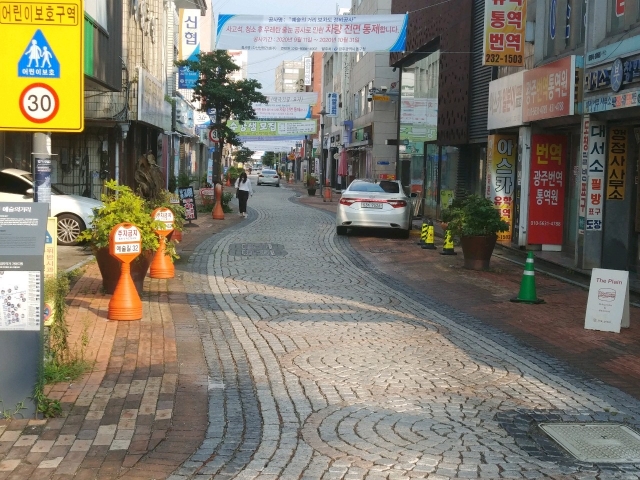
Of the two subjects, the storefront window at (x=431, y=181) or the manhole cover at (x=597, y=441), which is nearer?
the manhole cover at (x=597, y=441)

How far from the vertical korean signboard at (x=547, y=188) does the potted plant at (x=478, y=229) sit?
3.96 metres

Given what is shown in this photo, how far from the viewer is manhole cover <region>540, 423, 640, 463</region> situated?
223 inches

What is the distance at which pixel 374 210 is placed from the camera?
2214 centimetres

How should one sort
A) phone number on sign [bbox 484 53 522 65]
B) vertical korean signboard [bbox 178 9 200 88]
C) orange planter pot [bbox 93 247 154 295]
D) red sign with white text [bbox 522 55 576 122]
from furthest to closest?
vertical korean signboard [bbox 178 9 200 88] → phone number on sign [bbox 484 53 522 65] → red sign with white text [bbox 522 55 576 122] → orange planter pot [bbox 93 247 154 295]

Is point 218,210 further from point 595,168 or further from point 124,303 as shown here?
point 124,303

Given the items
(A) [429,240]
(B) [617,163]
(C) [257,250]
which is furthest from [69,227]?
(B) [617,163]

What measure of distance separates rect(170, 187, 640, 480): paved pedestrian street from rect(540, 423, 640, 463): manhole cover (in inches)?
1.9

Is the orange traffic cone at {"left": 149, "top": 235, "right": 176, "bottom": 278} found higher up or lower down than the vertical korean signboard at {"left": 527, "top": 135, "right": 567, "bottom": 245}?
lower down

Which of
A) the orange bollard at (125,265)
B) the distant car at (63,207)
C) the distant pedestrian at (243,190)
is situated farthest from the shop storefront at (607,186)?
the distant pedestrian at (243,190)

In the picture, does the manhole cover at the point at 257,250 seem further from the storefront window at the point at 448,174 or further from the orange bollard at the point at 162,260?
the storefront window at the point at 448,174

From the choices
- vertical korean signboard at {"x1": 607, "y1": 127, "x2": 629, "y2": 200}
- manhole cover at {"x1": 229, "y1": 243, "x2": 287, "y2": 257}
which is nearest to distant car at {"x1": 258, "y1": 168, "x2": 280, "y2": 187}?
manhole cover at {"x1": 229, "y1": 243, "x2": 287, "y2": 257}

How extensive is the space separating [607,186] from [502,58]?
18.0 feet

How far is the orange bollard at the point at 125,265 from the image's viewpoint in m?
9.91

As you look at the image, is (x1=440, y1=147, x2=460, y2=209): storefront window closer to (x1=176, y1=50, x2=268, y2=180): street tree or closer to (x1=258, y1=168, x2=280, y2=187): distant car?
(x1=176, y1=50, x2=268, y2=180): street tree
